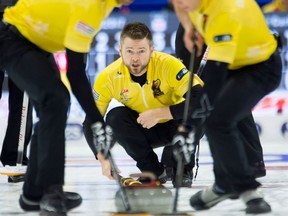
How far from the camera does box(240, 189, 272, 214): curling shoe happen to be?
2.54 meters

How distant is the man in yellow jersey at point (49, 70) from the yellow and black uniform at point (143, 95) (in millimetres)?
790

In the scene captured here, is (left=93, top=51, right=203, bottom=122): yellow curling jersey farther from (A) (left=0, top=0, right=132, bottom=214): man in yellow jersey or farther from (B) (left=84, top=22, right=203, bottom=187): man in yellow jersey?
(A) (left=0, top=0, right=132, bottom=214): man in yellow jersey

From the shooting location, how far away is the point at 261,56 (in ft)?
8.56

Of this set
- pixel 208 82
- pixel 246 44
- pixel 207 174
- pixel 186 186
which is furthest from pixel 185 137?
pixel 207 174

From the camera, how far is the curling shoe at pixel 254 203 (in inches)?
100

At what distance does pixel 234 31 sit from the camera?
2.43 metres

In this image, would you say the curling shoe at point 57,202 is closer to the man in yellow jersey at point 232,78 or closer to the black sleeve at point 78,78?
the black sleeve at point 78,78

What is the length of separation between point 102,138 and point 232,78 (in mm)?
613

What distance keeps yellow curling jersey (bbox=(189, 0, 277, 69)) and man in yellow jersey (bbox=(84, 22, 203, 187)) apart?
2.45 ft

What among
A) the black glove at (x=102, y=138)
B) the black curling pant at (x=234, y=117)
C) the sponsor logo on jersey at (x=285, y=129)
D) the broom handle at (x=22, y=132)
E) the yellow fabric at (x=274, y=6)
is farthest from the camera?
the sponsor logo on jersey at (x=285, y=129)

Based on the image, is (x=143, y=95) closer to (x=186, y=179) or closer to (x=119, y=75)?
(x=119, y=75)

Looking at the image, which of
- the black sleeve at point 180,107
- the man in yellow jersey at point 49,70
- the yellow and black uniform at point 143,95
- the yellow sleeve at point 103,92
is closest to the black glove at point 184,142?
the man in yellow jersey at point 49,70

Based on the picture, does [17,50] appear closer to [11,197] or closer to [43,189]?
[43,189]

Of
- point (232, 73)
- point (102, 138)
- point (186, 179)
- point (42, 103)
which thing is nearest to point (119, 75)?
point (186, 179)
